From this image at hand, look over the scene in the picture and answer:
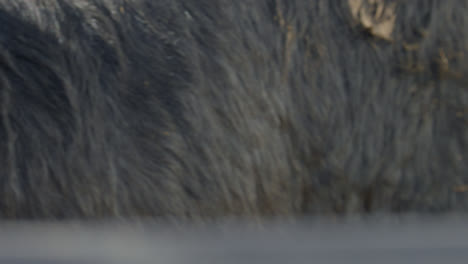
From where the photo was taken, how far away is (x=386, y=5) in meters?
2.63

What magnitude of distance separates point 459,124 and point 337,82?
0.52m

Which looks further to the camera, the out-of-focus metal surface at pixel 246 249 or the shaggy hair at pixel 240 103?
the shaggy hair at pixel 240 103

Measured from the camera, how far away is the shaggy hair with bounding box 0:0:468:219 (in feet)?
8.13

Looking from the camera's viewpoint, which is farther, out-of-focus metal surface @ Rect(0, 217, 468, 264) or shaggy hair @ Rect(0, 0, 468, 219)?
shaggy hair @ Rect(0, 0, 468, 219)

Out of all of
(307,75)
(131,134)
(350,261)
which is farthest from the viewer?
(307,75)

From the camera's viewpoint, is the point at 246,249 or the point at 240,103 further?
the point at 240,103

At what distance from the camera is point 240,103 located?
8.66 ft

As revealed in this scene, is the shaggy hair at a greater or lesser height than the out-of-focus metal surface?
lesser

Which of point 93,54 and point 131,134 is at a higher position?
point 93,54

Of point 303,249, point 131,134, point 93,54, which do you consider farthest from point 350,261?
point 93,54

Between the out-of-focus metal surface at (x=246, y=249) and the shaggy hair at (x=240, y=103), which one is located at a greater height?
the out-of-focus metal surface at (x=246, y=249)

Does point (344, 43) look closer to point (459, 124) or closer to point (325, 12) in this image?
point (325, 12)

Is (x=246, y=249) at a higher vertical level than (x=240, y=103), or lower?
higher

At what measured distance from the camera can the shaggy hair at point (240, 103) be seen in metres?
2.48
